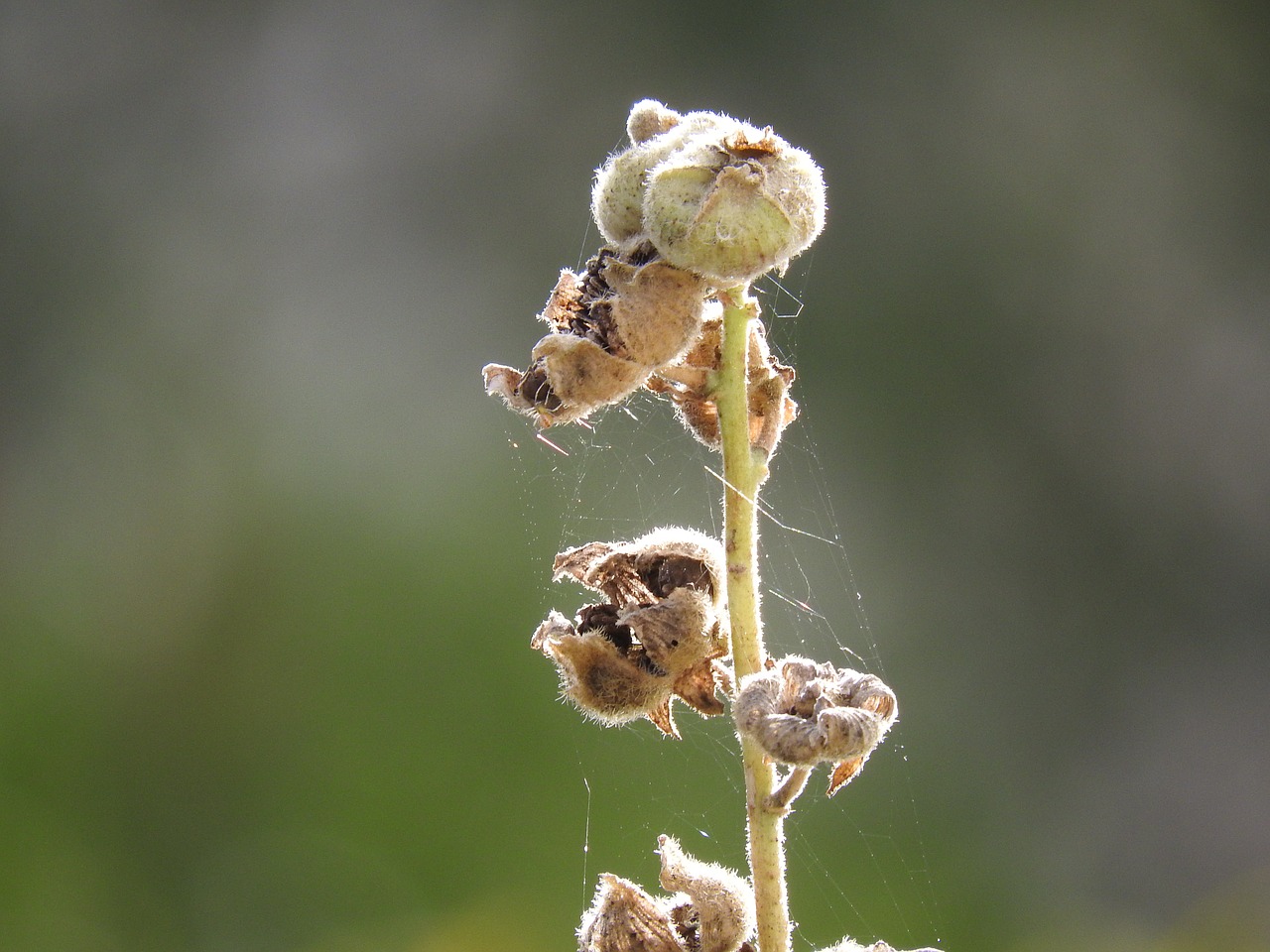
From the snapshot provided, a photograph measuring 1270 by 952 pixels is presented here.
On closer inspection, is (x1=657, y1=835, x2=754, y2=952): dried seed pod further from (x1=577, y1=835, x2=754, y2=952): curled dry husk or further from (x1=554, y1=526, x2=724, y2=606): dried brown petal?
(x1=554, y1=526, x2=724, y2=606): dried brown petal

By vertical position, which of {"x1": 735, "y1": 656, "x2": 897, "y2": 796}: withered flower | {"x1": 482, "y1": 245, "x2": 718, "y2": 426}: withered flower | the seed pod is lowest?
{"x1": 735, "y1": 656, "x2": 897, "y2": 796}: withered flower

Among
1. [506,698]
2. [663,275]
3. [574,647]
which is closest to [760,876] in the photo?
[574,647]

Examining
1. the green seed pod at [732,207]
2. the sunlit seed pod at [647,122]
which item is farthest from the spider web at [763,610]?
the green seed pod at [732,207]

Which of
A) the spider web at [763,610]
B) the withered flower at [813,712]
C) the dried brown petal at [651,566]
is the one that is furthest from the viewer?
the spider web at [763,610]

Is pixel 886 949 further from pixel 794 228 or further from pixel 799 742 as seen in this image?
pixel 794 228

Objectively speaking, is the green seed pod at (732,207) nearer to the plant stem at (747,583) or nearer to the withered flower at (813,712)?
the plant stem at (747,583)

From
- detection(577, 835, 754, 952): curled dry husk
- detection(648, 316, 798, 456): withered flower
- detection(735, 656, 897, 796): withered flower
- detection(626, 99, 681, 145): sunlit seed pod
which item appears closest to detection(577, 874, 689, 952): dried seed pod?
detection(577, 835, 754, 952): curled dry husk
